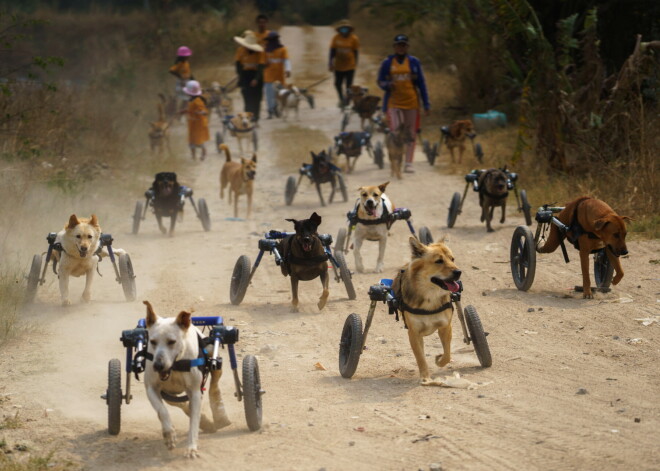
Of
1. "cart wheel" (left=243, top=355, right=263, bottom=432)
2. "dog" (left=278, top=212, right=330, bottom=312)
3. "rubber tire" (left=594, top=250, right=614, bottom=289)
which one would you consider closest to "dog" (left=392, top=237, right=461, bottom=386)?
"cart wheel" (left=243, top=355, right=263, bottom=432)

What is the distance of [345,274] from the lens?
11172 millimetres

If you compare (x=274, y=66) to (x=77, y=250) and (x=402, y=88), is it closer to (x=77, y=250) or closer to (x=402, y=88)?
(x=402, y=88)

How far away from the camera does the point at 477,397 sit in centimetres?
763

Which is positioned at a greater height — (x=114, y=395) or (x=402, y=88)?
(x=402, y=88)

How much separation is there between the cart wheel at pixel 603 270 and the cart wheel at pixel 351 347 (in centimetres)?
394

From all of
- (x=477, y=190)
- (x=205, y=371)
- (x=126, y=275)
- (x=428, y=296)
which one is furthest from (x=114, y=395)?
(x=477, y=190)

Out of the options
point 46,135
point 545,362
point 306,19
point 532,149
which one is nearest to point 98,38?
point 306,19

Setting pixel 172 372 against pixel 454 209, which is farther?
pixel 454 209

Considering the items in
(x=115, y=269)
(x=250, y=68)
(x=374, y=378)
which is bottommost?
(x=374, y=378)

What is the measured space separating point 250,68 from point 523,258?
17194 mm

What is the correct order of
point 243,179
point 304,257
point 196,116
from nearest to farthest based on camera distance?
1. point 304,257
2. point 243,179
3. point 196,116

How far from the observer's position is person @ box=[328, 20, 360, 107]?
28812mm

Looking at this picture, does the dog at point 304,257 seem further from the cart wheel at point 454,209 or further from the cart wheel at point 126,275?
the cart wheel at point 454,209

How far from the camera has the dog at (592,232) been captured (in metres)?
10.5
